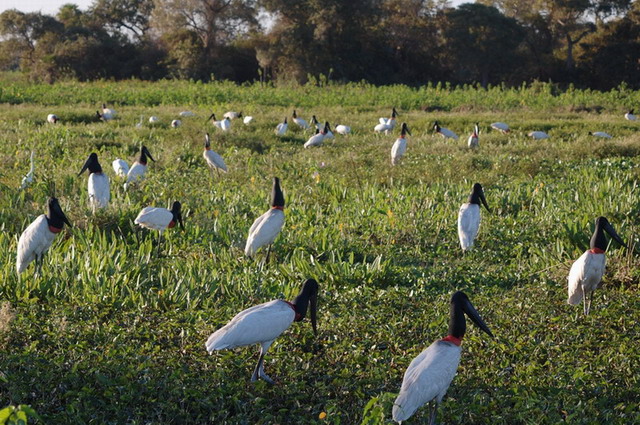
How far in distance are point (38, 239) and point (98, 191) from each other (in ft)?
7.26

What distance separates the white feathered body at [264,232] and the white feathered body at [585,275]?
2.42 meters

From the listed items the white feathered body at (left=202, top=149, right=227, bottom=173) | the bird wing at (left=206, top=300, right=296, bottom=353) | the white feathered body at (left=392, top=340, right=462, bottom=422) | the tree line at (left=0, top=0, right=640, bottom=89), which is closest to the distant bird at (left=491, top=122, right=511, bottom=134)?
the white feathered body at (left=202, top=149, right=227, bottom=173)

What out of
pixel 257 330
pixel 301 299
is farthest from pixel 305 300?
pixel 257 330

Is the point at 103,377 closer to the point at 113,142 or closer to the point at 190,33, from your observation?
the point at 113,142

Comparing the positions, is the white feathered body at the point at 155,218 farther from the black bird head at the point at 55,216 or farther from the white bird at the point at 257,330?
the white bird at the point at 257,330

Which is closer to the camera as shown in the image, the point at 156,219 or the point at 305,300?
the point at 305,300

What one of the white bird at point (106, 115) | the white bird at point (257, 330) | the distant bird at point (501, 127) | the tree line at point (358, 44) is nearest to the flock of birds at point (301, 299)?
the white bird at point (257, 330)

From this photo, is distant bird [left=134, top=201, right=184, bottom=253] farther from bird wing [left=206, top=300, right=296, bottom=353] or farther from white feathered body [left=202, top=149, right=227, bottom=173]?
white feathered body [left=202, top=149, right=227, bottom=173]

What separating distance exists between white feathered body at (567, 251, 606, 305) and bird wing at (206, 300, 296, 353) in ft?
7.11

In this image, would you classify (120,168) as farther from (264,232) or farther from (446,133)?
(446,133)

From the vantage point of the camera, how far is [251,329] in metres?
4.28

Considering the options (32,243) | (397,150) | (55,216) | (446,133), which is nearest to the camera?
(32,243)

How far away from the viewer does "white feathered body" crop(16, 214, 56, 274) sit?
6.08m

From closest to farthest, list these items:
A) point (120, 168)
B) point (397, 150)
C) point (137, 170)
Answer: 1. point (137, 170)
2. point (120, 168)
3. point (397, 150)
